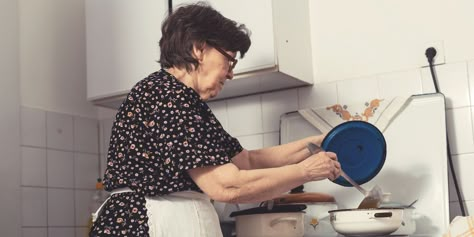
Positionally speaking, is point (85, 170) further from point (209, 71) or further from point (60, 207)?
point (209, 71)

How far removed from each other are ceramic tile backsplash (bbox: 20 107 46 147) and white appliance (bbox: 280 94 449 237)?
99 centimetres

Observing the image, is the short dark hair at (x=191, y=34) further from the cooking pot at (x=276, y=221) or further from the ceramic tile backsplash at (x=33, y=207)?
the ceramic tile backsplash at (x=33, y=207)

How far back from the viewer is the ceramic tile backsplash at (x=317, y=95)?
2.22 m

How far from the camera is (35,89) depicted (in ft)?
7.73

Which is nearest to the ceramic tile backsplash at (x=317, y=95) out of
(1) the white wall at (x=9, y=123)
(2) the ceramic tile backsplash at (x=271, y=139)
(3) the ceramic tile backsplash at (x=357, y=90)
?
(3) the ceramic tile backsplash at (x=357, y=90)

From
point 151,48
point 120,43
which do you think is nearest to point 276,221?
point 151,48

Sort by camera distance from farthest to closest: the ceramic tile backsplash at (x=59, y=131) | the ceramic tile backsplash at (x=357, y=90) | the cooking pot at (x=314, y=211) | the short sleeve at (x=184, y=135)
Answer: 1. the ceramic tile backsplash at (x=59, y=131)
2. the ceramic tile backsplash at (x=357, y=90)
3. the cooking pot at (x=314, y=211)
4. the short sleeve at (x=184, y=135)

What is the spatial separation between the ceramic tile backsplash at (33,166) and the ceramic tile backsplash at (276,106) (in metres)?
0.75

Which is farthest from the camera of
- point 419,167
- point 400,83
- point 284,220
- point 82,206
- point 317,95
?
point 82,206

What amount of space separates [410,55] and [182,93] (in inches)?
34.7

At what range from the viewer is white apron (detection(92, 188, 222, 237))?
1532mm

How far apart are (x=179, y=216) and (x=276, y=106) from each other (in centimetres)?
84

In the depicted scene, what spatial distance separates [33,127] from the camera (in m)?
2.31

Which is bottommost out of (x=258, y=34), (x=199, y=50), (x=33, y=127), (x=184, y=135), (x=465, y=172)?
(x=465, y=172)
